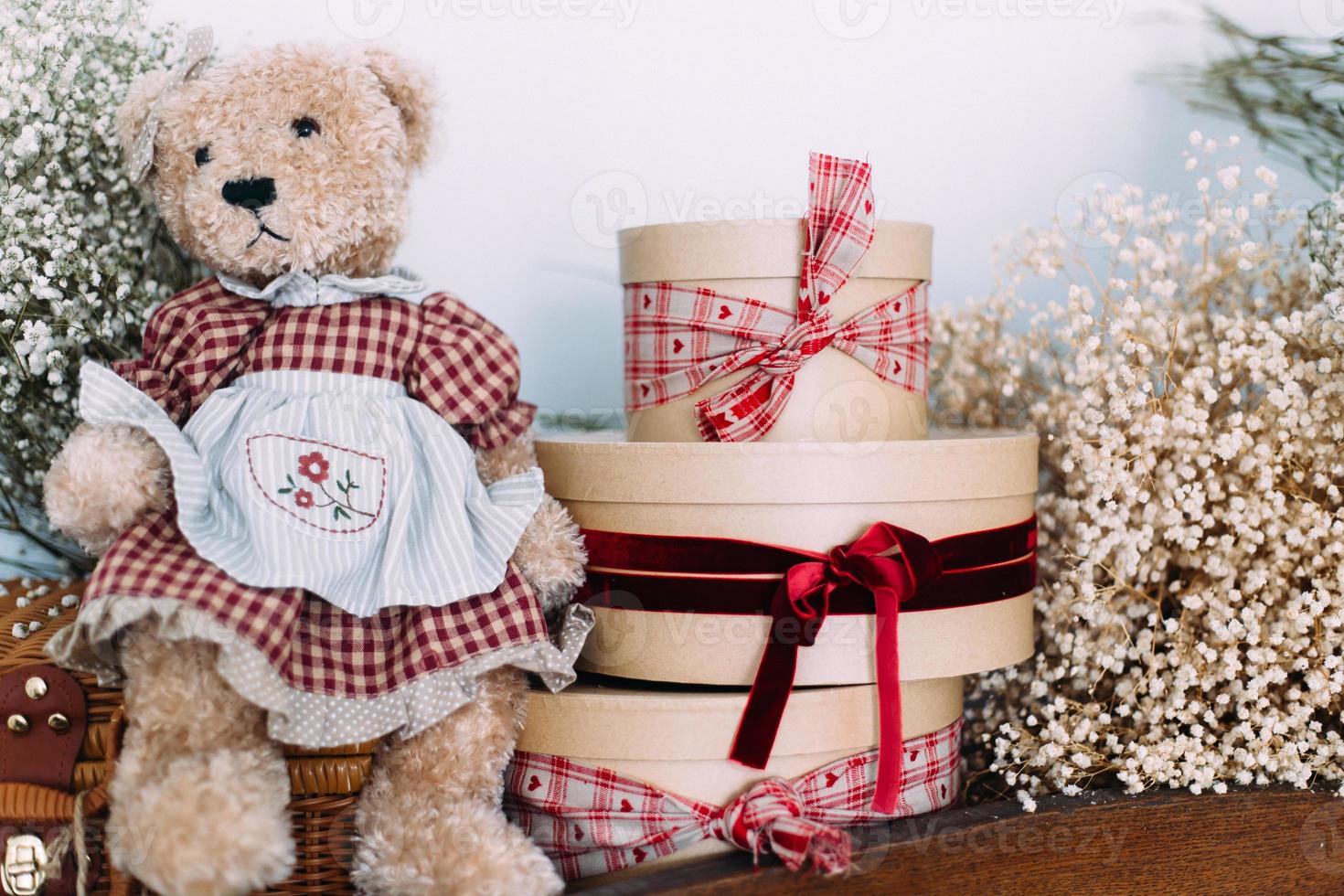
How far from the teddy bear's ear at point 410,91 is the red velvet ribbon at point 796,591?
48 cm

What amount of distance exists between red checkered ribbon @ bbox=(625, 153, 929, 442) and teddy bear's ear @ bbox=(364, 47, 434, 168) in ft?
0.95

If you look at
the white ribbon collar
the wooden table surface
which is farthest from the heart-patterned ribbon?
the wooden table surface

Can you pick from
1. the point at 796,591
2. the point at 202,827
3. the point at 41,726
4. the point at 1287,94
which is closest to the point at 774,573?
the point at 796,591

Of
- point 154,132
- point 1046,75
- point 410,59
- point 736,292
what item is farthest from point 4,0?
point 1046,75

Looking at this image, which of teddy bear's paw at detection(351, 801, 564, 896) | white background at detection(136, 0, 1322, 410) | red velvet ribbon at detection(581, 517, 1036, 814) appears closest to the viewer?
teddy bear's paw at detection(351, 801, 564, 896)

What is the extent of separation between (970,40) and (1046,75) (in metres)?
0.14

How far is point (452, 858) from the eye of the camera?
2.87 ft

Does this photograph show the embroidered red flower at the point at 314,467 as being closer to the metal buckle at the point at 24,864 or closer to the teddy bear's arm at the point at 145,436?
the teddy bear's arm at the point at 145,436

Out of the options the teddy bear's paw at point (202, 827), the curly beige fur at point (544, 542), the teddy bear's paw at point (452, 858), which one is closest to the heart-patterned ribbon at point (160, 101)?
the curly beige fur at point (544, 542)

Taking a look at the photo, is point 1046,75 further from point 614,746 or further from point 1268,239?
point 614,746

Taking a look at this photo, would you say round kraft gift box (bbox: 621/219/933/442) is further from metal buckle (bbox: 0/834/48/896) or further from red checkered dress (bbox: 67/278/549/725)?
metal buckle (bbox: 0/834/48/896)

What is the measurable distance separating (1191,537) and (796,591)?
471 mm

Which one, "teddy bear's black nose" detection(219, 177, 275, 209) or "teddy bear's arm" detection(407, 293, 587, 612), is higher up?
"teddy bear's black nose" detection(219, 177, 275, 209)

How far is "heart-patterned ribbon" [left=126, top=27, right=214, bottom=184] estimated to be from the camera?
3.25 feet
